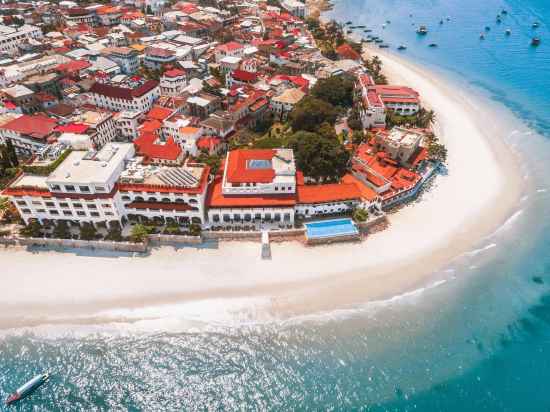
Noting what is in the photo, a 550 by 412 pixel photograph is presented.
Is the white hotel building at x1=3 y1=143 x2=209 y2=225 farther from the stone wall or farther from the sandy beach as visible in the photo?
the sandy beach

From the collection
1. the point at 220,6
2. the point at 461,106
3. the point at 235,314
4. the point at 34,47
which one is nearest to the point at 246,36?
the point at 220,6

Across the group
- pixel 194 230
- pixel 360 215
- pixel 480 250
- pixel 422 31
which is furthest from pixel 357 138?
pixel 422 31

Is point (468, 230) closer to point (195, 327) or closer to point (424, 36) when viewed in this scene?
point (195, 327)

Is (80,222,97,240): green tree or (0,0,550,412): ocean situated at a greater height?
(80,222,97,240): green tree

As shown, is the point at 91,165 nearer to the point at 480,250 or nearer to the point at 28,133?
the point at 28,133

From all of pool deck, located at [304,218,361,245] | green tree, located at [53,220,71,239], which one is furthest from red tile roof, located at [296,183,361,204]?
green tree, located at [53,220,71,239]

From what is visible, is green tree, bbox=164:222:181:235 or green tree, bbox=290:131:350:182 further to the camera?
green tree, bbox=290:131:350:182

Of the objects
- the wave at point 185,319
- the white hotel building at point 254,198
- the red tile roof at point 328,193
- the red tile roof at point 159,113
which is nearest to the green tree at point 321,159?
the red tile roof at point 328,193
